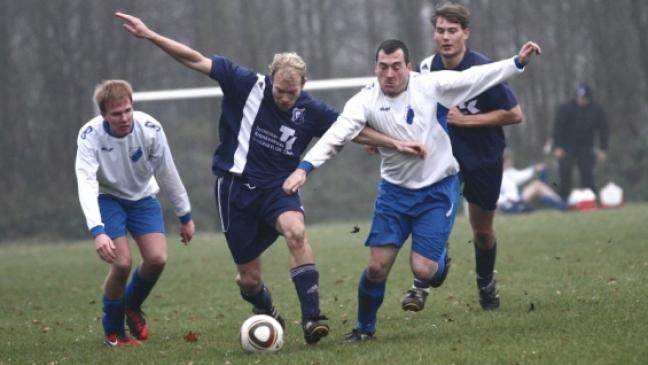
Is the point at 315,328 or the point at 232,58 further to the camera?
the point at 232,58

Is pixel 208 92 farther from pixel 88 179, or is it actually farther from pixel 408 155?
pixel 408 155

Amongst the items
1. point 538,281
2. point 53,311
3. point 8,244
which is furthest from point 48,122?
point 538,281

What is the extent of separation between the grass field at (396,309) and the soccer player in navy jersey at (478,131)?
0.48 meters

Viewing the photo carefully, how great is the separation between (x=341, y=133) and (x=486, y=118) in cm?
125

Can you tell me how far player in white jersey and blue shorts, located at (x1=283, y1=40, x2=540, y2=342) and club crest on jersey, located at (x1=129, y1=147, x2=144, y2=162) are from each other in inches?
57.1

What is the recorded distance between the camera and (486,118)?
840 centimetres

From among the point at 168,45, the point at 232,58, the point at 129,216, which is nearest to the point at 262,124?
the point at 168,45

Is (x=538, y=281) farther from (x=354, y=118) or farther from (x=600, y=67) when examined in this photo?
(x=600, y=67)

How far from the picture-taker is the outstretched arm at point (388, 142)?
7.59 m

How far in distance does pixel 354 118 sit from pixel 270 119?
2.04ft

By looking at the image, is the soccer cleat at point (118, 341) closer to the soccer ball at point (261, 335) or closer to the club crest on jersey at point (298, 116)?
the soccer ball at point (261, 335)

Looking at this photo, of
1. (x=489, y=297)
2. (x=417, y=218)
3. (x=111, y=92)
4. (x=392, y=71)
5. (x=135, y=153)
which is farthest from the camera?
(x=489, y=297)

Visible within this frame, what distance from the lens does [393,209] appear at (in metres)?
7.85

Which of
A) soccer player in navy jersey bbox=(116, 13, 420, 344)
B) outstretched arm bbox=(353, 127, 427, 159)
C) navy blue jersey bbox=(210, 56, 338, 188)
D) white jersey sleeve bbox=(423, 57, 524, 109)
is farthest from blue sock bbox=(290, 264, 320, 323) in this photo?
white jersey sleeve bbox=(423, 57, 524, 109)
